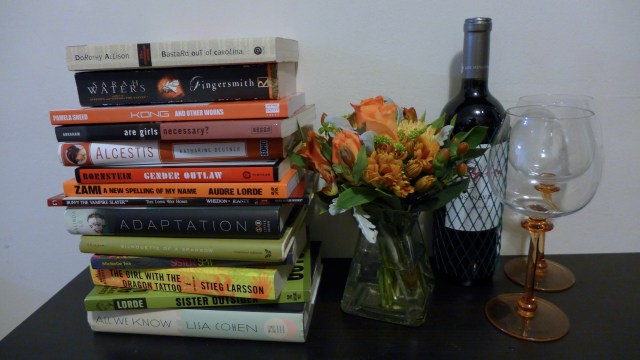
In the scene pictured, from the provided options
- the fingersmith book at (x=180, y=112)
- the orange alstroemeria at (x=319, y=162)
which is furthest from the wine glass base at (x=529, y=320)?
the fingersmith book at (x=180, y=112)

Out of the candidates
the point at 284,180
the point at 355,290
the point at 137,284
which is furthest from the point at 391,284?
the point at 137,284

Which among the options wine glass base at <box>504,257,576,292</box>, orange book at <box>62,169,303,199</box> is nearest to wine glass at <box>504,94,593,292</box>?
wine glass base at <box>504,257,576,292</box>

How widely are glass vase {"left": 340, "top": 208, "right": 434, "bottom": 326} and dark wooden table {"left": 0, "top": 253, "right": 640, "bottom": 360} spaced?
19 mm

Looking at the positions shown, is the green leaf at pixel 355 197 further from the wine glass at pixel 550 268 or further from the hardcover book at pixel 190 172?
the wine glass at pixel 550 268

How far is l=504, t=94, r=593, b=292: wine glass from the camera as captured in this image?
0.74 metres

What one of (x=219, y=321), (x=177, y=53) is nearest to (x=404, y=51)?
(x=177, y=53)

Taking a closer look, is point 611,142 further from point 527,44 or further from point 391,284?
point 391,284

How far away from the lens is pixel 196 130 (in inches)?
23.9

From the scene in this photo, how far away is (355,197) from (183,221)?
10.1 inches

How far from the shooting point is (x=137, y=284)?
2.15 ft

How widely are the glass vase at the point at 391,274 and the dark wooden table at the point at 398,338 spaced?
2 centimetres

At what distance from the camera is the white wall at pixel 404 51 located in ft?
2.45

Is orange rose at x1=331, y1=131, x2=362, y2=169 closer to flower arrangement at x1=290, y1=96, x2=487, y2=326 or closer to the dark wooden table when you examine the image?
flower arrangement at x1=290, y1=96, x2=487, y2=326

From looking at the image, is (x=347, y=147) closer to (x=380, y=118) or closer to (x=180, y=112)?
(x=380, y=118)
